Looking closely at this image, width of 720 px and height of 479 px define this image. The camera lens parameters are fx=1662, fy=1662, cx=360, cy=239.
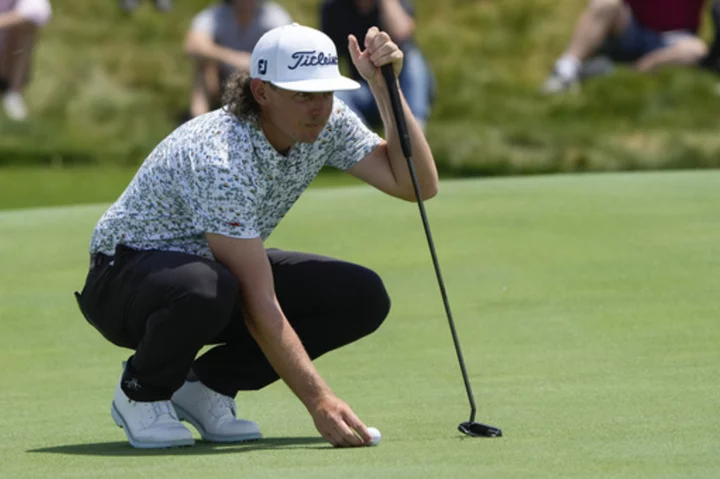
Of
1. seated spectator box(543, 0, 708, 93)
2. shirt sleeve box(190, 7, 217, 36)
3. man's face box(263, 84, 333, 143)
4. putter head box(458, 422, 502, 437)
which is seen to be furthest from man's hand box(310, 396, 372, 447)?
seated spectator box(543, 0, 708, 93)

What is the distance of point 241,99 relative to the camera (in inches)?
174

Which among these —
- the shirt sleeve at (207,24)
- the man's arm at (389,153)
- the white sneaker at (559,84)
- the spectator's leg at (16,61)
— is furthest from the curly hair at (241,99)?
the white sneaker at (559,84)

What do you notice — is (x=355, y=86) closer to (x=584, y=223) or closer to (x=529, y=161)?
(x=584, y=223)

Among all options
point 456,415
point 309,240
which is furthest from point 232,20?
point 456,415

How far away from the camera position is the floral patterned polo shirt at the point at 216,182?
168 inches

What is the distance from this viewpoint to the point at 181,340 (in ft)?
14.4

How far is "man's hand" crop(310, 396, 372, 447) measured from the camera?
4273 mm

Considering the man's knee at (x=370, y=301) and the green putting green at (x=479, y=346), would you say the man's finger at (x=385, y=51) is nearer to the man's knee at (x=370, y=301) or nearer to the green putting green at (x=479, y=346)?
the man's knee at (x=370, y=301)

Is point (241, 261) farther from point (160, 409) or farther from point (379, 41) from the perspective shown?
point (379, 41)

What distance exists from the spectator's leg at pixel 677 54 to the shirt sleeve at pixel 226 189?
8858 mm

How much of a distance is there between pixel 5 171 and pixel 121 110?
5.78 ft

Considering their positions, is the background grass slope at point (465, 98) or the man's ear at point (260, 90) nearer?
the man's ear at point (260, 90)

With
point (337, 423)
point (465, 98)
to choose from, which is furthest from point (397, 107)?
point (465, 98)

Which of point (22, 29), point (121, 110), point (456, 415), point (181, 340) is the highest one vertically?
point (181, 340)
